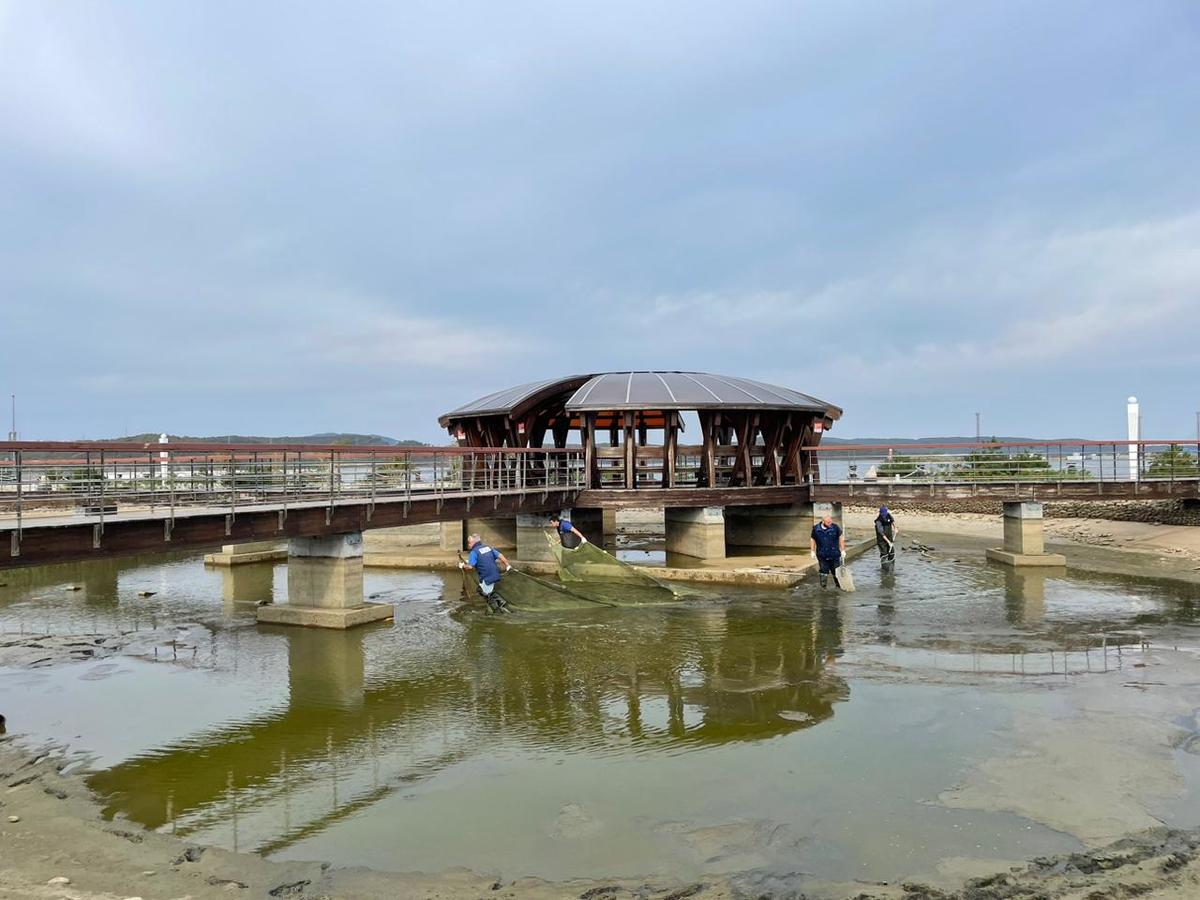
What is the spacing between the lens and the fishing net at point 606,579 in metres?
21.2

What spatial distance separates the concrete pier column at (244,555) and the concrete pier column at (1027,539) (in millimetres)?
26187

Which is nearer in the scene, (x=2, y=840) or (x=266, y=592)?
(x=2, y=840)

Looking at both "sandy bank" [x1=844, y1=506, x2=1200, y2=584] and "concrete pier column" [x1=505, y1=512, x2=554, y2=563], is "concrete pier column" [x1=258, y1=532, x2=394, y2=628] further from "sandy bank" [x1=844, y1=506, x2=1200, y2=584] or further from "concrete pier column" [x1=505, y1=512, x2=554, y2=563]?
"sandy bank" [x1=844, y1=506, x2=1200, y2=584]

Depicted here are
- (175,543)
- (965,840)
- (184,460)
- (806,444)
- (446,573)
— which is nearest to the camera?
(965,840)

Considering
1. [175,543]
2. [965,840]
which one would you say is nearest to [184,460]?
[175,543]

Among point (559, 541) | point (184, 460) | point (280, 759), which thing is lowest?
point (280, 759)

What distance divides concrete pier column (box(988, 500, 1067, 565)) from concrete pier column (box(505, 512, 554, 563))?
1607 cm

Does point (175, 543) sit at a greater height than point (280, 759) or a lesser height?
greater

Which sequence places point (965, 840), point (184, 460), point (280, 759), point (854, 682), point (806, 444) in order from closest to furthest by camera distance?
point (965, 840) → point (280, 759) → point (854, 682) → point (184, 460) → point (806, 444)

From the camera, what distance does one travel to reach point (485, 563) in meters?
19.5

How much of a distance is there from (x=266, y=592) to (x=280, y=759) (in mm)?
15716

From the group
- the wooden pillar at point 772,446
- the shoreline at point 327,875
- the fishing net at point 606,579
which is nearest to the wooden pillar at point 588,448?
the wooden pillar at point 772,446

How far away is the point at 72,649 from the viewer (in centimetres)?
1708

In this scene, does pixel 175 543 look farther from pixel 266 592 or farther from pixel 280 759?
pixel 266 592
